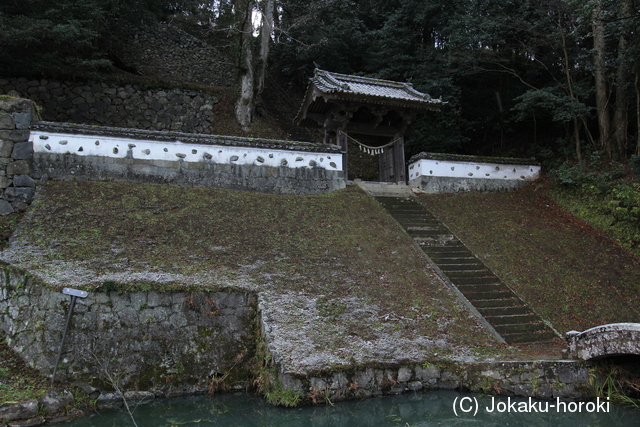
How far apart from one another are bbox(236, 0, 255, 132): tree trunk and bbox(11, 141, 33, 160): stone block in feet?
33.3

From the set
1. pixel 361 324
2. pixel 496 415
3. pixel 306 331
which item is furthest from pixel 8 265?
pixel 496 415

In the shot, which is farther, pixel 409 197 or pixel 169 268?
pixel 409 197

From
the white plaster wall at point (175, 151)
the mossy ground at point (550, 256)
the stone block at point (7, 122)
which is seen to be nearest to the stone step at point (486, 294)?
the mossy ground at point (550, 256)

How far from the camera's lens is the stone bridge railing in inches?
250

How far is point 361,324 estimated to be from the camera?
305 inches

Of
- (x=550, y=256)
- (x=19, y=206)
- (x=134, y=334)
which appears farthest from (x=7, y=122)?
(x=550, y=256)

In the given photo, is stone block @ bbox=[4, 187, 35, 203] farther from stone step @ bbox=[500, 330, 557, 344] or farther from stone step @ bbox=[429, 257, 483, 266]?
stone step @ bbox=[500, 330, 557, 344]

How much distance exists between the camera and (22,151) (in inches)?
445

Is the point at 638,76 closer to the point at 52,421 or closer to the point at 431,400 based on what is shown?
the point at 431,400

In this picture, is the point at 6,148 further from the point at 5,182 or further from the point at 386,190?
the point at 386,190

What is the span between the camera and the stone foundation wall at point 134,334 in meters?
7.01

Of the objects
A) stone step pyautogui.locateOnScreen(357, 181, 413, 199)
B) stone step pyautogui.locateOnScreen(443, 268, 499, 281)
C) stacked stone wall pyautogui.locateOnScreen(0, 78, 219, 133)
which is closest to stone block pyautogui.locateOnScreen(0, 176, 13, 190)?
stacked stone wall pyautogui.locateOnScreen(0, 78, 219, 133)

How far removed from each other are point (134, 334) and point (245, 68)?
15320 millimetres

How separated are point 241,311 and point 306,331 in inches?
50.5
